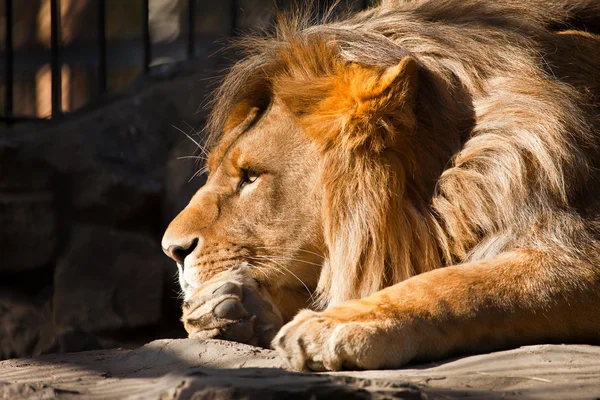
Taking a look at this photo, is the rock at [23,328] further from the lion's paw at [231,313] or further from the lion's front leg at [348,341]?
the lion's front leg at [348,341]

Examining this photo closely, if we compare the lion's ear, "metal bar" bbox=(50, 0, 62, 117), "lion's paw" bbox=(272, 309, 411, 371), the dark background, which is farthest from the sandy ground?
"metal bar" bbox=(50, 0, 62, 117)

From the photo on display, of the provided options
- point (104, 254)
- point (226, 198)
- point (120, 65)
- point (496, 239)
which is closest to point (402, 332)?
point (496, 239)

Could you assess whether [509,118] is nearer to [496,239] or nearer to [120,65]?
[496,239]

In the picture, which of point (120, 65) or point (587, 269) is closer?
point (587, 269)

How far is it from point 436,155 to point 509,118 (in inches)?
9.9

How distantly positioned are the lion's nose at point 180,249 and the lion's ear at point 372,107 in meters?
0.55

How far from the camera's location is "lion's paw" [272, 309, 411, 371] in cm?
216

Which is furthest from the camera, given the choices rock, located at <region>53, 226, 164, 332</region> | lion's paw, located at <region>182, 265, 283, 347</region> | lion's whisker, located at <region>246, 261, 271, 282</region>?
rock, located at <region>53, 226, 164, 332</region>

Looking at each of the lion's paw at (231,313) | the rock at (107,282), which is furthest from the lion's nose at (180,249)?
the rock at (107,282)

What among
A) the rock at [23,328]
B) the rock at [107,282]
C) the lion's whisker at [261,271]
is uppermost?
the lion's whisker at [261,271]

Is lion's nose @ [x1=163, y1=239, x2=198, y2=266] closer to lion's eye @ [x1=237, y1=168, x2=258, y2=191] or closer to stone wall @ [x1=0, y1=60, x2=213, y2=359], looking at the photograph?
lion's eye @ [x1=237, y1=168, x2=258, y2=191]

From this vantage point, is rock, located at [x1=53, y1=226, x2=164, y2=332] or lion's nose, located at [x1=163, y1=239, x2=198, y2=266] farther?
rock, located at [x1=53, y1=226, x2=164, y2=332]

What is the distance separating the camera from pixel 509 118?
2.64 m

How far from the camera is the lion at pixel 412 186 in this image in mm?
2381
